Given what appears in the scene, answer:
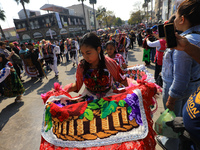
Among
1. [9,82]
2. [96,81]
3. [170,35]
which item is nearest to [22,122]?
[9,82]

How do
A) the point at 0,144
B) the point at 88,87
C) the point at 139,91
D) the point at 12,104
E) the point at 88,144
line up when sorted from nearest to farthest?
1. the point at 88,144
2. the point at 139,91
3. the point at 88,87
4. the point at 0,144
5. the point at 12,104

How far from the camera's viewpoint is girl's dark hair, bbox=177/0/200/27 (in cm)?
111

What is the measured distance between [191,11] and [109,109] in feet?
4.23

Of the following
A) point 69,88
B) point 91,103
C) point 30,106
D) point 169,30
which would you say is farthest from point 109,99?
point 30,106

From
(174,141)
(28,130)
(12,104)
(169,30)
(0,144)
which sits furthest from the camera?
(12,104)

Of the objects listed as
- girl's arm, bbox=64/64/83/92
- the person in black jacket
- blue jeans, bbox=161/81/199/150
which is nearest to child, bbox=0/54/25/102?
the person in black jacket

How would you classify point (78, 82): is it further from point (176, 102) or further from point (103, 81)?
point (176, 102)

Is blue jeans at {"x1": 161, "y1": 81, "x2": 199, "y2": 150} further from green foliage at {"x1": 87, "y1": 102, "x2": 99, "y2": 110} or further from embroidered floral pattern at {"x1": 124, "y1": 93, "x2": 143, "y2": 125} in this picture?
green foliage at {"x1": 87, "y1": 102, "x2": 99, "y2": 110}

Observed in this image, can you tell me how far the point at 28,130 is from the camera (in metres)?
2.96

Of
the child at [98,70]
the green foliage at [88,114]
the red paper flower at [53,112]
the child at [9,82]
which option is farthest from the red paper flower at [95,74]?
the child at [9,82]

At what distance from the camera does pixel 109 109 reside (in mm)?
1302

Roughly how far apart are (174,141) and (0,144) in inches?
144

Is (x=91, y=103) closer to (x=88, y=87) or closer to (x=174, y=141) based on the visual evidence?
(x=88, y=87)

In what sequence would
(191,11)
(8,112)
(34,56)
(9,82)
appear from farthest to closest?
(34,56)
(9,82)
(8,112)
(191,11)
